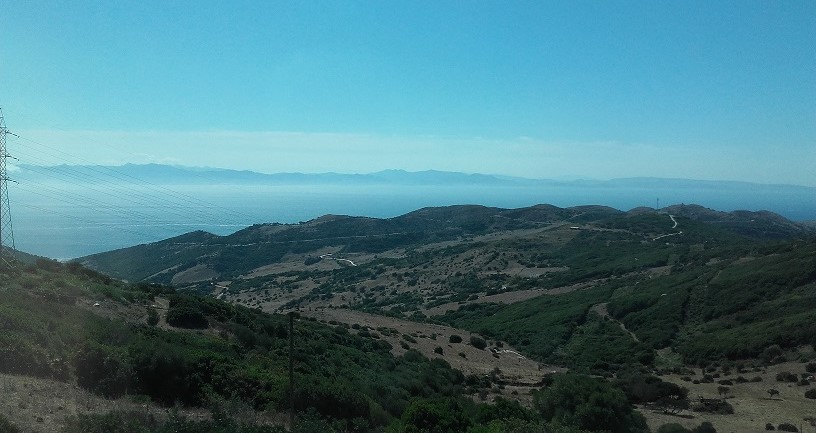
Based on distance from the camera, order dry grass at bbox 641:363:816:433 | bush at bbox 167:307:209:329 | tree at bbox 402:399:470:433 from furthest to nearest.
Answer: bush at bbox 167:307:209:329, dry grass at bbox 641:363:816:433, tree at bbox 402:399:470:433

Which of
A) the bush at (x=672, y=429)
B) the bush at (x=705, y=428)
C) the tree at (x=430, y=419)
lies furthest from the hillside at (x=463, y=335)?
the bush at (x=705, y=428)

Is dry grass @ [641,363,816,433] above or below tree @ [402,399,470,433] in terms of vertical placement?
below

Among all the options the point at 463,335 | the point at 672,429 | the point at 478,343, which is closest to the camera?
the point at 672,429

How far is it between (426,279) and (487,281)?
10245 mm

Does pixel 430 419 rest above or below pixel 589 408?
above

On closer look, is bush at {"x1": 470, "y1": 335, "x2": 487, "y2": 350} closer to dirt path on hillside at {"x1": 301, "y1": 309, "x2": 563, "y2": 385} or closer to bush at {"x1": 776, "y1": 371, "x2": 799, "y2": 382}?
dirt path on hillside at {"x1": 301, "y1": 309, "x2": 563, "y2": 385}

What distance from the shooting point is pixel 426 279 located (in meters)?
→ 79.2

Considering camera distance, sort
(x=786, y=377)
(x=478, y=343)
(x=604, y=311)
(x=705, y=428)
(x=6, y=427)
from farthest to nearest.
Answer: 1. (x=604, y=311)
2. (x=478, y=343)
3. (x=786, y=377)
4. (x=705, y=428)
5. (x=6, y=427)

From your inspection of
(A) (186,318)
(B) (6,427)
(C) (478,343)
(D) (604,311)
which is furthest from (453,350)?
(B) (6,427)

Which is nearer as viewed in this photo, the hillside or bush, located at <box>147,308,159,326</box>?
the hillside

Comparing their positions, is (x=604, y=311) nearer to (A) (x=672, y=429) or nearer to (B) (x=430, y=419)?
(A) (x=672, y=429)

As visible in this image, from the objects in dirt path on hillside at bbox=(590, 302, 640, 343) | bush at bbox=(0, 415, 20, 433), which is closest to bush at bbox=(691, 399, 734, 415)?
bush at bbox=(0, 415, 20, 433)

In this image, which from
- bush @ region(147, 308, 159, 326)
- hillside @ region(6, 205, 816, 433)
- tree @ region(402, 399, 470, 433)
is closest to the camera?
tree @ region(402, 399, 470, 433)

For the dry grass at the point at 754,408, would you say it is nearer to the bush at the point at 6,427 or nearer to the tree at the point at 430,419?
the tree at the point at 430,419
